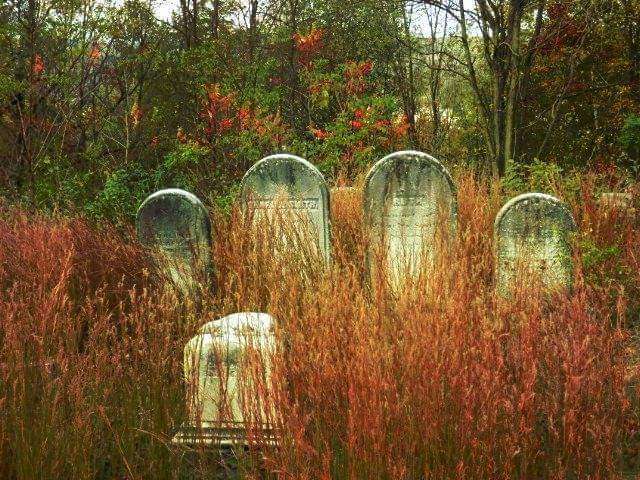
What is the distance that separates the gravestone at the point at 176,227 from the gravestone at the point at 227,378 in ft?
7.56

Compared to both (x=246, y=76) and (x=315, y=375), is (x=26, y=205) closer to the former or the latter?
(x=246, y=76)

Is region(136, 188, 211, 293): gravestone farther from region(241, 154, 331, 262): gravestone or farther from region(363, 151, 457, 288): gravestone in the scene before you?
region(363, 151, 457, 288): gravestone

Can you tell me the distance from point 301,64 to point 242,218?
Result: 6.68 meters

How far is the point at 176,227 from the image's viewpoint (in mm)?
5910

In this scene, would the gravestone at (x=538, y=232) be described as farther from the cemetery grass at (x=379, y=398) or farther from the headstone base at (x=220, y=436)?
the headstone base at (x=220, y=436)

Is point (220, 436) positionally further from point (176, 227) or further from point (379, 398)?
point (176, 227)

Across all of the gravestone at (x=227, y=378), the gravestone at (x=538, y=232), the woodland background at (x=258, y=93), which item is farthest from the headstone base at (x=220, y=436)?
the woodland background at (x=258, y=93)

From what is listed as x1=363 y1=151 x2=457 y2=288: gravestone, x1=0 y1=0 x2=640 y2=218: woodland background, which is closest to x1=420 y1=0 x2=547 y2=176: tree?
x1=0 y1=0 x2=640 y2=218: woodland background

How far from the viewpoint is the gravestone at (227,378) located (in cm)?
266

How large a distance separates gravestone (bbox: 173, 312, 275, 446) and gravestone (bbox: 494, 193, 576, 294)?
106 inches

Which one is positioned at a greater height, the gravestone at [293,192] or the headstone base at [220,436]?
the gravestone at [293,192]

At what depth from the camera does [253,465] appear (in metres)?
2.67

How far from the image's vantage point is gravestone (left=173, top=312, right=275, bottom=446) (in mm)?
2658

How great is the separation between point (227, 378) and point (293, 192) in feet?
11.4
